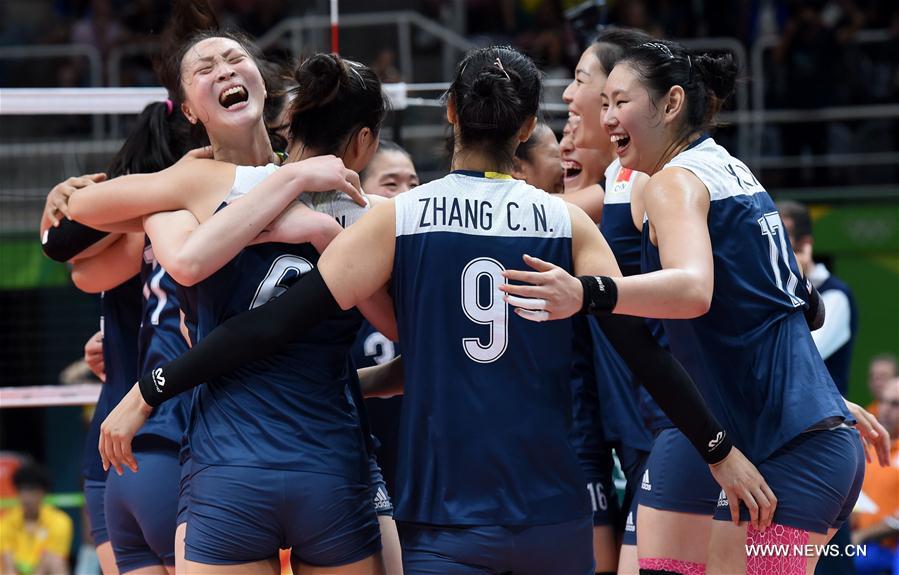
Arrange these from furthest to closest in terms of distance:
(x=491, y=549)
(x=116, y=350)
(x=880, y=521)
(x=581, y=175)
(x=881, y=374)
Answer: (x=881, y=374) → (x=880, y=521) → (x=581, y=175) → (x=116, y=350) → (x=491, y=549)

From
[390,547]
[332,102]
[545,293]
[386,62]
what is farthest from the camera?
[386,62]

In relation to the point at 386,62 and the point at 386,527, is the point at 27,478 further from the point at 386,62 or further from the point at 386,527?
the point at 386,527

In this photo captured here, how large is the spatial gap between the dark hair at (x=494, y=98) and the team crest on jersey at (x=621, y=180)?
0.98 metres

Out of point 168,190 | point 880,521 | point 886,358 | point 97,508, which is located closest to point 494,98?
point 168,190

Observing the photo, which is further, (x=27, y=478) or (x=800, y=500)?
(x=27, y=478)

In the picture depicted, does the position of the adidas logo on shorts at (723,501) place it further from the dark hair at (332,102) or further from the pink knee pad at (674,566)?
the dark hair at (332,102)

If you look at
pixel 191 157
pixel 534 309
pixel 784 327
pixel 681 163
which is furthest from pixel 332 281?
pixel 784 327

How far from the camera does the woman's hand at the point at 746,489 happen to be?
11.0ft

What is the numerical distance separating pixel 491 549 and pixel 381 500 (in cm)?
73

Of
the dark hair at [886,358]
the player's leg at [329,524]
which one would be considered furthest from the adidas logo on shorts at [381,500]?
the dark hair at [886,358]

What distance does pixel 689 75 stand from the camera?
3.77 meters

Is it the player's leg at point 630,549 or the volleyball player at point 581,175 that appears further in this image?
the volleyball player at point 581,175

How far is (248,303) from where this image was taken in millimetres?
3355

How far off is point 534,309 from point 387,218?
1.62 feet
